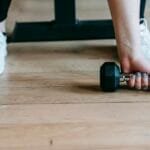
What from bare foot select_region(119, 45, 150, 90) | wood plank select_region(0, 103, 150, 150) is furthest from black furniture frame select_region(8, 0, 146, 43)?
wood plank select_region(0, 103, 150, 150)

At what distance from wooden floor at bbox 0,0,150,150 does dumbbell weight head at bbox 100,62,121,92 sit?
0.11 ft

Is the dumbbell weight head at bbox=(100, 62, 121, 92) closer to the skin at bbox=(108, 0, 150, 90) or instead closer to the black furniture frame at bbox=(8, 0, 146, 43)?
the skin at bbox=(108, 0, 150, 90)

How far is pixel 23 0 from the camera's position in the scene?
2258mm

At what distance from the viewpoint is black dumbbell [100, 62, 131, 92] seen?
1.28 meters

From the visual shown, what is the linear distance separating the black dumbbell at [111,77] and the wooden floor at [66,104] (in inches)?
1.1

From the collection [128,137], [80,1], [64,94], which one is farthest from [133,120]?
[80,1]

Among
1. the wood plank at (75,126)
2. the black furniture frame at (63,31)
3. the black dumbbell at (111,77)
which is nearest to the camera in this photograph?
the wood plank at (75,126)

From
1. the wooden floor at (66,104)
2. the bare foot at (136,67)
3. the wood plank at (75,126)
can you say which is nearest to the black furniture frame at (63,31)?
the wooden floor at (66,104)

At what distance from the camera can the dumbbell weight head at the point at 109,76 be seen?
1.28 metres

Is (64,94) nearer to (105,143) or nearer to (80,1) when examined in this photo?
(105,143)

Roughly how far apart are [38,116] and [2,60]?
0.37 meters

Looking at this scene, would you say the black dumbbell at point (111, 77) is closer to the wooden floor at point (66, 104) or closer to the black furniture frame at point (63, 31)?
the wooden floor at point (66, 104)

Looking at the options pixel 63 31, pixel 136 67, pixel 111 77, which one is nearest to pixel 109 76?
pixel 111 77

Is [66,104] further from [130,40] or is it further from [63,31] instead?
[63,31]
